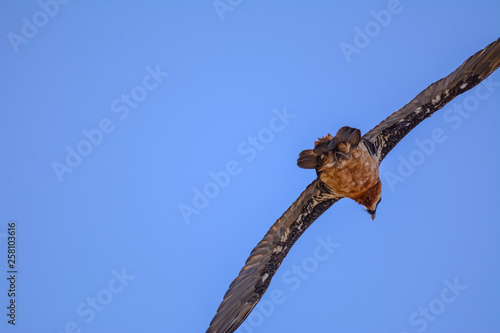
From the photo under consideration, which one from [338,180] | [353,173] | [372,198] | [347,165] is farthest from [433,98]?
[338,180]

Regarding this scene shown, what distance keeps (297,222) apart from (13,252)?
7.00 meters

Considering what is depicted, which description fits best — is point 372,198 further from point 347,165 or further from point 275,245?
point 275,245

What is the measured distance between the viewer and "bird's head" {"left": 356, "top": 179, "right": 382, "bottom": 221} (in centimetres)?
1341

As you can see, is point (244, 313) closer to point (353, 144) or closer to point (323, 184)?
point (323, 184)

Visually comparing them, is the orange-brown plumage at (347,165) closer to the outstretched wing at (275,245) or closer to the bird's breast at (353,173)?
the bird's breast at (353,173)

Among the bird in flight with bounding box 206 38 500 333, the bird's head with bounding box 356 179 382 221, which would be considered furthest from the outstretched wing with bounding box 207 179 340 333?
the bird's head with bounding box 356 179 382 221

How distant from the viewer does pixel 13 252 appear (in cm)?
1600

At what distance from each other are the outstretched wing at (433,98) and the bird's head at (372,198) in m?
0.64

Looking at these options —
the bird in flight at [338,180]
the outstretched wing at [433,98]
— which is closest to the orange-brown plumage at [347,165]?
the bird in flight at [338,180]

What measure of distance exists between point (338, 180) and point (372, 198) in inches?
38.0

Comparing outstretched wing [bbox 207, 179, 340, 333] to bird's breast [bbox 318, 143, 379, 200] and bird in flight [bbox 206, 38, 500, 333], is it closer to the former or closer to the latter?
bird in flight [bbox 206, 38, 500, 333]

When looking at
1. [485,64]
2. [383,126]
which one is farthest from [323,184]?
[485,64]

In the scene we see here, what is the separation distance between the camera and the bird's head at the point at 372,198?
44.0 feet

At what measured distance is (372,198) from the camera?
13.5 m
